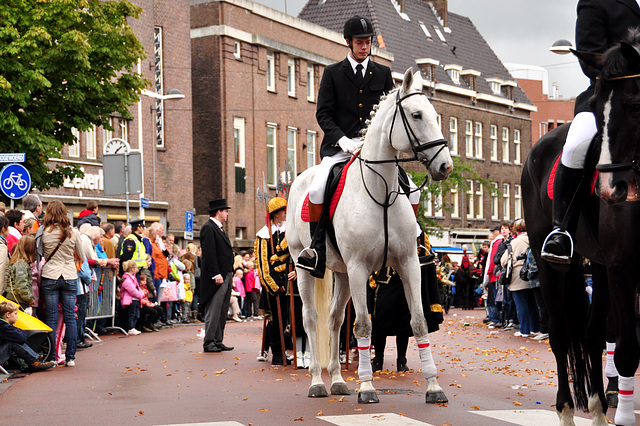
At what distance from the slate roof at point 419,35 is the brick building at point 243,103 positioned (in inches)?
331

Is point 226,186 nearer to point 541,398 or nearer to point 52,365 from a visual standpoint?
point 52,365

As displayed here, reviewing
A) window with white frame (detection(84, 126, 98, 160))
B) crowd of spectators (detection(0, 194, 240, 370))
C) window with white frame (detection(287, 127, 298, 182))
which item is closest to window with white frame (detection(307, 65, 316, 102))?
window with white frame (detection(287, 127, 298, 182))

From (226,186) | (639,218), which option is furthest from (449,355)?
(226,186)

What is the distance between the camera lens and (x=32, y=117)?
81.4 ft

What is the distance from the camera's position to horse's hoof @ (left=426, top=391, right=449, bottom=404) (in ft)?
28.5

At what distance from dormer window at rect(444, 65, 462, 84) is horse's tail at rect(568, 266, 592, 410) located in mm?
57910

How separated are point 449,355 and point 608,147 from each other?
9159 mm

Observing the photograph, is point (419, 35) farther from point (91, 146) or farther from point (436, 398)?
point (436, 398)

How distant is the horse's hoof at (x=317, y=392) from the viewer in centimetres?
935

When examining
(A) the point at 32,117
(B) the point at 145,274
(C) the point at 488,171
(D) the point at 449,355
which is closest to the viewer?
(D) the point at 449,355

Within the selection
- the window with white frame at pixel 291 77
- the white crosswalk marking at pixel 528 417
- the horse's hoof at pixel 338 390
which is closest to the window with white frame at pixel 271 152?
the window with white frame at pixel 291 77

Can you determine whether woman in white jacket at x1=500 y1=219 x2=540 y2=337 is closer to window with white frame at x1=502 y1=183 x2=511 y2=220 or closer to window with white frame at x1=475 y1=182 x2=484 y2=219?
window with white frame at x1=475 y1=182 x2=484 y2=219

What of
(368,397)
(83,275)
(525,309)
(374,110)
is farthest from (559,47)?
(368,397)

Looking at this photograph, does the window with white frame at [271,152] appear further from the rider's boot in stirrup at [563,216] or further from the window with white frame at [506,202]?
the rider's boot in stirrup at [563,216]
